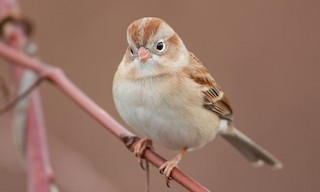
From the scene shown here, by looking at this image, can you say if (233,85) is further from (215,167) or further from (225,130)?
(225,130)

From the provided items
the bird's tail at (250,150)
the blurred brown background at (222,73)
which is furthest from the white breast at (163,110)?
the blurred brown background at (222,73)

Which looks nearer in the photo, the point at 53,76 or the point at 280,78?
the point at 53,76

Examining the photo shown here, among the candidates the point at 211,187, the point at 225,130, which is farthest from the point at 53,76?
the point at 211,187

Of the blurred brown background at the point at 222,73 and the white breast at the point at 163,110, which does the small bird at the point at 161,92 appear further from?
the blurred brown background at the point at 222,73

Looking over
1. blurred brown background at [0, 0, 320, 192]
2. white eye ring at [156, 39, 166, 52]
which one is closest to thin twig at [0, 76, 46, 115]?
white eye ring at [156, 39, 166, 52]

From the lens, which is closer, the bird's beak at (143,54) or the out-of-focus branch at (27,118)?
the out-of-focus branch at (27,118)

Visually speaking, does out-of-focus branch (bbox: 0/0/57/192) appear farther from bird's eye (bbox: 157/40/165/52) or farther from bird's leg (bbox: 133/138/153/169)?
bird's eye (bbox: 157/40/165/52)

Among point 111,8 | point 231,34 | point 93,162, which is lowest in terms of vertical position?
point 93,162
